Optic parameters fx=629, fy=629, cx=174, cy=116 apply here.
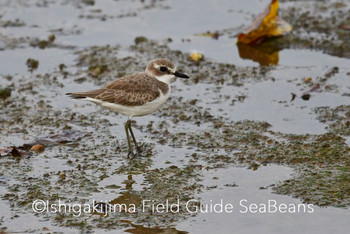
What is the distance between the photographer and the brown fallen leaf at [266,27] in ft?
38.2

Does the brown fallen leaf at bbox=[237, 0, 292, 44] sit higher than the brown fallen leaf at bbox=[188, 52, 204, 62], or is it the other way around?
the brown fallen leaf at bbox=[237, 0, 292, 44]

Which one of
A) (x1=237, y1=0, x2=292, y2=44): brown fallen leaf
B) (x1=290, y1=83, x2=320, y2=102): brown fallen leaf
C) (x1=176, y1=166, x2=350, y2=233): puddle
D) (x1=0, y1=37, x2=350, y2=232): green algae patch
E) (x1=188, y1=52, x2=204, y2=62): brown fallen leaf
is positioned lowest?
(x1=176, y1=166, x2=350, y2=233): puddle

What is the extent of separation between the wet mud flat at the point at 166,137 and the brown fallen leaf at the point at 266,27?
33 cm

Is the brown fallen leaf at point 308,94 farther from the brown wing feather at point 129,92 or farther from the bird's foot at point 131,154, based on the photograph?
the bird's foot at point 131,154

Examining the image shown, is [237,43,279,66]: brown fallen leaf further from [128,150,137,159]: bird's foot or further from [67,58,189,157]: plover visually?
[128,150,137,159]: bird's foot

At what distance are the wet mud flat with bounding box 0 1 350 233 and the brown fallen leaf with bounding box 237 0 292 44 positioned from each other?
33cm

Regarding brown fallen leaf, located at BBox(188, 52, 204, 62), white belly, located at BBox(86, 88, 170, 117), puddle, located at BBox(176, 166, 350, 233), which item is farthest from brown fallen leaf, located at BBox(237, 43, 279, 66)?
puddle, located at BBox(176, 166, 350, 233)

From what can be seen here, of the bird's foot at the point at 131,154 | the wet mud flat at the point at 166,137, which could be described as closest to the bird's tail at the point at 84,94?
the wet mud flat at the point at 166,137

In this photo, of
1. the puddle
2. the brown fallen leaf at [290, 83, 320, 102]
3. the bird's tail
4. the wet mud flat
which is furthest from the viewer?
the brown fallen leaf at [290, 83, 320, 102]

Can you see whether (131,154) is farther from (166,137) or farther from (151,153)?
(166,137)

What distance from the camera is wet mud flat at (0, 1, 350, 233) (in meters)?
7.00

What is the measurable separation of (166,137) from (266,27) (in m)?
3.99

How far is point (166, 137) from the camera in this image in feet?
28.7

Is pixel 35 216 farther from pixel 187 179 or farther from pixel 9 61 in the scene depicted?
pixel 9 61
